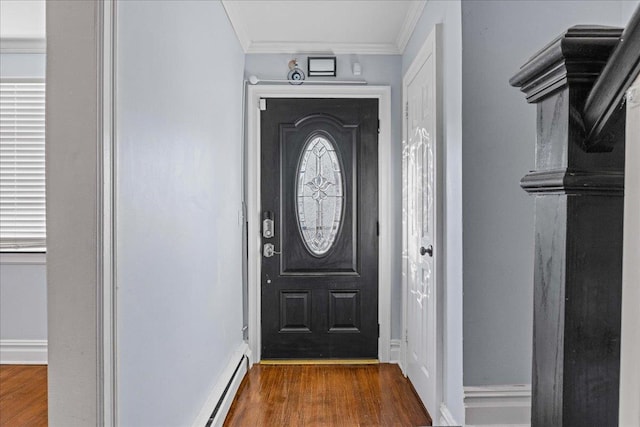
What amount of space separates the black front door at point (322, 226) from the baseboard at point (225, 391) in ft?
1.45

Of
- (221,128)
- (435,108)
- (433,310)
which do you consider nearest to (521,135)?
(435,108)

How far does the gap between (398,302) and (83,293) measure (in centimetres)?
292

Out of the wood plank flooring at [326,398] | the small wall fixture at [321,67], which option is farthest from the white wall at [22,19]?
the wood plank flooring at [326,398]

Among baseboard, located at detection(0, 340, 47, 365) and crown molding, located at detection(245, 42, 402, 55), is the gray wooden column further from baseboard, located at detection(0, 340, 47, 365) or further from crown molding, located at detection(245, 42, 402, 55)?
baseboard, located at detection(0, 340, 47, 365)

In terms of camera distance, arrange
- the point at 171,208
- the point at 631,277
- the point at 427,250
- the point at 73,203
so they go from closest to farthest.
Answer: the point at 631,277 < the point at 73,203 < the point at 171,208 < the point at 427,250

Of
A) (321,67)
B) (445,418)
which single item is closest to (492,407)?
(445,418)

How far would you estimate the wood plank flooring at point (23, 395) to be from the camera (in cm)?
276

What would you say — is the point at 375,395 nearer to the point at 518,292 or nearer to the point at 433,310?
the point at 433,310

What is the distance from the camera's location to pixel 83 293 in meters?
1.26

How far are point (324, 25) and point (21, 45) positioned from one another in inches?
92.2

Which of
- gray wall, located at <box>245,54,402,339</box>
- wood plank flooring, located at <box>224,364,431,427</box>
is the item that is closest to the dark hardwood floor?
wood plank flooring, located at <box>224,364,431,427</box>

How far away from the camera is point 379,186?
12.7 ft

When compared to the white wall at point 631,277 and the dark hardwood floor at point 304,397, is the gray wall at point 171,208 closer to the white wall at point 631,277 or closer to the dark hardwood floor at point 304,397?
the dark hardwood floor at point 304,397

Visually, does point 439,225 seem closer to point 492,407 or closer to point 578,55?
point 492,407
